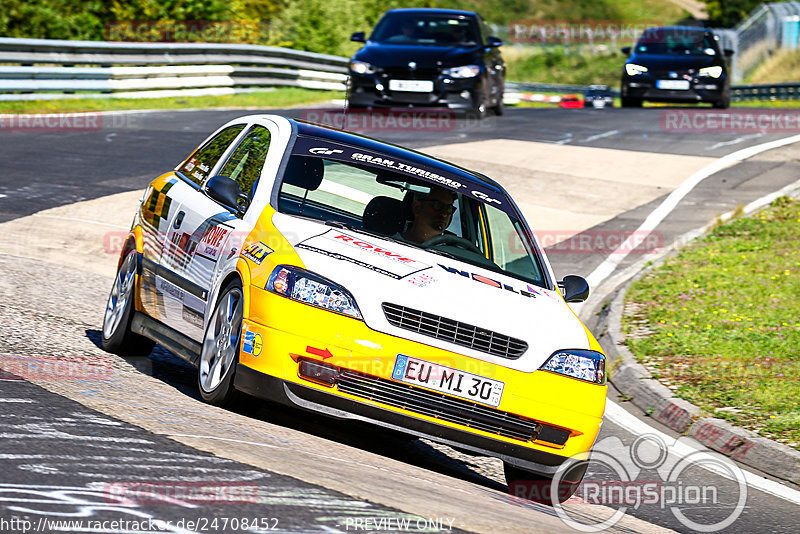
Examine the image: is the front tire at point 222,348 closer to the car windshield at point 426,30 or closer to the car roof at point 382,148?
the car roof at point 382,148

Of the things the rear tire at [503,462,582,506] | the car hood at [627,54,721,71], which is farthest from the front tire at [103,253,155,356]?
the car hood at [627,54,721,71]

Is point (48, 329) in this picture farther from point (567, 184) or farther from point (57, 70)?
point (57, 70)

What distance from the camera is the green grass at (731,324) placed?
328 inches

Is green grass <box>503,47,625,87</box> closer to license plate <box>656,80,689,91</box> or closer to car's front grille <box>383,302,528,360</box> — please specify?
license plate <box>656,80,689,91</box>

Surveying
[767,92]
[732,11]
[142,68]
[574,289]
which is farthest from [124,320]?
[732,11]

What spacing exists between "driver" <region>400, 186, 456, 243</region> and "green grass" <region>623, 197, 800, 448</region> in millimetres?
2367

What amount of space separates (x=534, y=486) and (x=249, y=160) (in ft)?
8.55

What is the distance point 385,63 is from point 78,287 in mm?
12025

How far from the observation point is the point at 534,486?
6324mm

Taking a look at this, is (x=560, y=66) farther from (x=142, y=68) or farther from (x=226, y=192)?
(x=226, y=192)

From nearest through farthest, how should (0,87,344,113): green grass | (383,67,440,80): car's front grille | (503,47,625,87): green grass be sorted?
(383,67,440,80): car's front grille → (0,87,344,113): green grass → (503,47,625,87): green grass

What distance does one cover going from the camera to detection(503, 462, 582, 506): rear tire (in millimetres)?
6242

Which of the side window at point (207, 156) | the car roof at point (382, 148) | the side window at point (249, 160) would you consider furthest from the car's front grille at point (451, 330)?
the side window at point (207, 156)

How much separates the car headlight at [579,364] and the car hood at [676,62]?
2202cm
